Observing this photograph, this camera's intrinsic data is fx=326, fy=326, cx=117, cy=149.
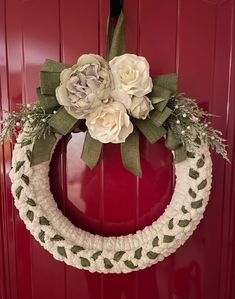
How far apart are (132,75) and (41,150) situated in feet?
0.99

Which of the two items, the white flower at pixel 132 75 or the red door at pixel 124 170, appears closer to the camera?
the white flower at pixel 132 75

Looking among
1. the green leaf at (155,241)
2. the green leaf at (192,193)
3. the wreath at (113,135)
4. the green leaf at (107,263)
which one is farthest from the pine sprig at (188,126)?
the green leaf at (107,263)

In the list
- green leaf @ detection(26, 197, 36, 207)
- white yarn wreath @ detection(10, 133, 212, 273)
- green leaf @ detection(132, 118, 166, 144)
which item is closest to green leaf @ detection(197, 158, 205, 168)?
white yarn wreath @ detection(10, 133, 212, 273)

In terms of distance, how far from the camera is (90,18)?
92 centimetres

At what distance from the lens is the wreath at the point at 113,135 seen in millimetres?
766

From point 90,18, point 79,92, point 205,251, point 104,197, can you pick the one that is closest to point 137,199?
point 104,197

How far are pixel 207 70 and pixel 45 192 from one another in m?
0.57

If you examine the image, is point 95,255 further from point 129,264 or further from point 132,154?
point 132,154

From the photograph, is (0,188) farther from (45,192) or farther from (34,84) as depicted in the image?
(34,84)

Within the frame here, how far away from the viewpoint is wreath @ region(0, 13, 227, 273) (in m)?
0.77

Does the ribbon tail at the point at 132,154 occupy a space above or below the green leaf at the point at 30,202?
above

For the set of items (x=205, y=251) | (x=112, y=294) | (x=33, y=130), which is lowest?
(x=112, y=294)

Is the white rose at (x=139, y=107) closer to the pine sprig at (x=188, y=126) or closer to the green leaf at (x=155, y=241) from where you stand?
the pine sprig at (x=188, y=126)

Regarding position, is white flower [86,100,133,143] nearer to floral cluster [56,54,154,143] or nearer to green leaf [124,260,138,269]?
floral cluster [56,54,154,143]
